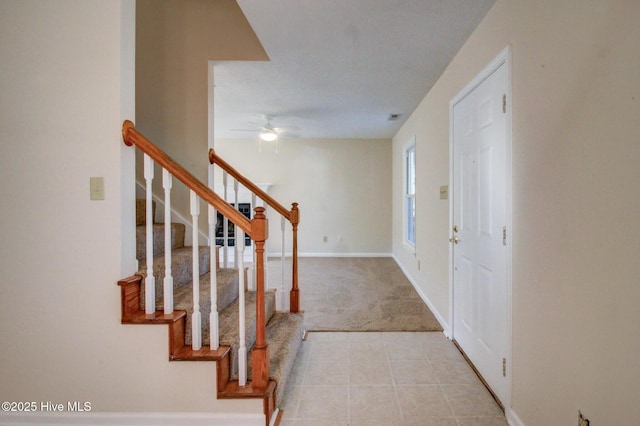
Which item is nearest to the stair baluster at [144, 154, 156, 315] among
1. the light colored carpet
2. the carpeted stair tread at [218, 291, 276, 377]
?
the carpeted stair tread at [218, 291, 276, 377]

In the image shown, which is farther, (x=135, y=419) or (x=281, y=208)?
(x=281, y=208)

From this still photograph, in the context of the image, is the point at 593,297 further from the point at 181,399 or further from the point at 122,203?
the point at 122,203

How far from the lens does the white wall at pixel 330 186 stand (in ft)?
20.4

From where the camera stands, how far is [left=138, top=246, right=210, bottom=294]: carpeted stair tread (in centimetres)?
183

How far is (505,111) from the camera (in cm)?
171

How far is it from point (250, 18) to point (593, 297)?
2.33 meters

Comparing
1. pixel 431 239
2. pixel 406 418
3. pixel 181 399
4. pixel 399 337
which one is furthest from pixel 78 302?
pixel 431 239

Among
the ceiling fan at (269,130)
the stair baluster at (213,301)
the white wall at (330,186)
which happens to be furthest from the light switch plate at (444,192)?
the white wall at (330,186)

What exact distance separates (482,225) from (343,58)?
1.72 m

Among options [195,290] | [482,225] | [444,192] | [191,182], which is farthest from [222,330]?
[444,192]

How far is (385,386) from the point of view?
78.1 inches

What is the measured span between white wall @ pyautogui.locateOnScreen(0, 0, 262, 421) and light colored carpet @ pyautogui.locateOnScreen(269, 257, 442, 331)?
5.01ft

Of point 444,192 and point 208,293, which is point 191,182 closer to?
point 208,293

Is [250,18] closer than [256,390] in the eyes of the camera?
No
